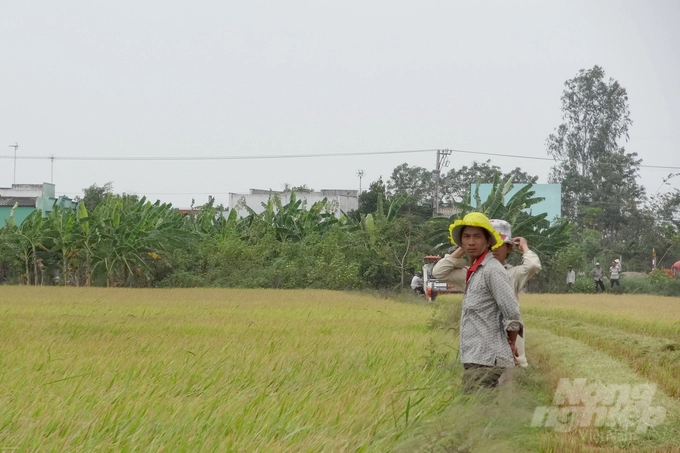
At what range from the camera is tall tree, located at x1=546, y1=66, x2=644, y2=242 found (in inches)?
1954

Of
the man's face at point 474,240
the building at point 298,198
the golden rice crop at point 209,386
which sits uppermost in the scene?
the building at point 298,198

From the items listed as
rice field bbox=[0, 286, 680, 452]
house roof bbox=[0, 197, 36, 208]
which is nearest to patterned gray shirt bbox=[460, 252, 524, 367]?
rice field bbox=[0, 286, 680, 452]

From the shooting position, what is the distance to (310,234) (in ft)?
102

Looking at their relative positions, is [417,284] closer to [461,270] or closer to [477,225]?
[461,270]

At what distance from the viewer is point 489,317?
5125 mm

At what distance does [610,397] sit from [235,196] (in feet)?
168

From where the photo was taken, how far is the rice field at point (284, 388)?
3.83m

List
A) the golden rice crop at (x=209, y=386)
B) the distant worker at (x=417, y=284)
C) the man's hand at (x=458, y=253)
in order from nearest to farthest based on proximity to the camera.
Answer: the golden rice crop at (x=209, y=386), the man's hand at (x=458, y=253), the distant worker at (x=417, y=284)

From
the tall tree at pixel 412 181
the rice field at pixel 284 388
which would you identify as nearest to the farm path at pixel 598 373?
the rice field at pixel 284 388

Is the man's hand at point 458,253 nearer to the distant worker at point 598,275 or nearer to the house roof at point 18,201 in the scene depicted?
the distant worker at point 598,275

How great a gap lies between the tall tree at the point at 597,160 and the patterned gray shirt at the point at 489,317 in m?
44.9

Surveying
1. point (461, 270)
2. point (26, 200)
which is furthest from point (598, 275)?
point (26, 200)

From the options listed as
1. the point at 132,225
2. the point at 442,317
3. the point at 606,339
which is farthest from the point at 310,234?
the point at 606,339

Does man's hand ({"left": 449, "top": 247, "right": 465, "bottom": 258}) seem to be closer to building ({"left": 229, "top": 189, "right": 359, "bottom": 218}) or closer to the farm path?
the farm path
